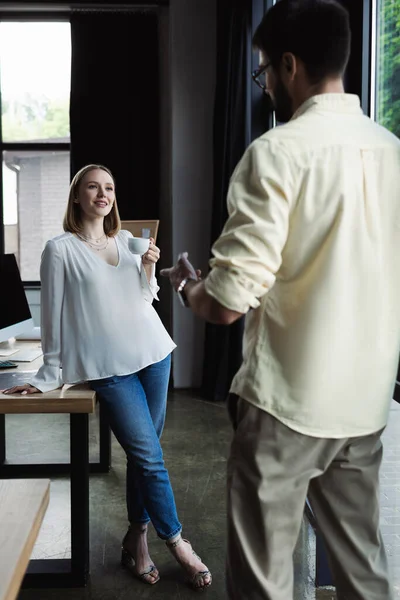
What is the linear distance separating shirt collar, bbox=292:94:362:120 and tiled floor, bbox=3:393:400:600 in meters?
0.99

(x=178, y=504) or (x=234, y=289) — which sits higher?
(x=234, y=289)

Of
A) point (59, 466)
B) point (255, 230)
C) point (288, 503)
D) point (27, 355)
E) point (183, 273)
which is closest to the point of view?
point (255, 230)

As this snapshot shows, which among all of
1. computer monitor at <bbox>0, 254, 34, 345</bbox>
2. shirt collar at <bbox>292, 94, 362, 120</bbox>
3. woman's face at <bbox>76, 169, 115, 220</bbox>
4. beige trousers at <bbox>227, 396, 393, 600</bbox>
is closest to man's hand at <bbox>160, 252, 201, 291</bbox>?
beige trousers at <bbox>227, 396, 393, 600</bbox>

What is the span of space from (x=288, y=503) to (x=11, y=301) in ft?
6.60

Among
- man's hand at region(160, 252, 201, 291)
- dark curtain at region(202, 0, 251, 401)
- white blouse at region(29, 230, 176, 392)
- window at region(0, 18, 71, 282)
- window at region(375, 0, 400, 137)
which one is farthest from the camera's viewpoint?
window at region(0, 18, 71, 282)

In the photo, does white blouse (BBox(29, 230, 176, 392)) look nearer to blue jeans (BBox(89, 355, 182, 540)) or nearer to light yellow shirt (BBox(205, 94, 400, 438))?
blue jeans (BBox(89, 355, 182, 540))

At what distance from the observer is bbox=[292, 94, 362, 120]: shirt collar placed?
1.19 meters

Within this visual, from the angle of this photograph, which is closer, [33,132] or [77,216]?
[77,216]

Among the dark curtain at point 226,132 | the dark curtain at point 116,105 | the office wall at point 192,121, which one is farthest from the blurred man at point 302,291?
the dark curtain at point 116,105

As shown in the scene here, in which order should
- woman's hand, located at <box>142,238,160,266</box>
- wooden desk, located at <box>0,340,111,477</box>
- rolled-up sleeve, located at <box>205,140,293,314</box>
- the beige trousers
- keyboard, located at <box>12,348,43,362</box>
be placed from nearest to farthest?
rolled-up sleeve, located at <box>205,140,293,314</box>, the beige trousers, woman's hand, located at <box>142,238,160,266</box>, keyboard, located at <box>12,348,43,362</box>, wooden desk, located at <box>0,340,111,477</box>

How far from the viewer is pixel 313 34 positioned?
3.83ft

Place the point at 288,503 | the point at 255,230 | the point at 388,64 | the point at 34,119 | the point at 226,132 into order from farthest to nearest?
the point at 34,119
the point at 226,132
the point at 388,64
the point at 288,503
the point at 255,230

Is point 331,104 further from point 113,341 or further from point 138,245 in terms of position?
point 113,341

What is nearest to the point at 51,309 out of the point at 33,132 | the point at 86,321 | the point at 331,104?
the point at 86,321
